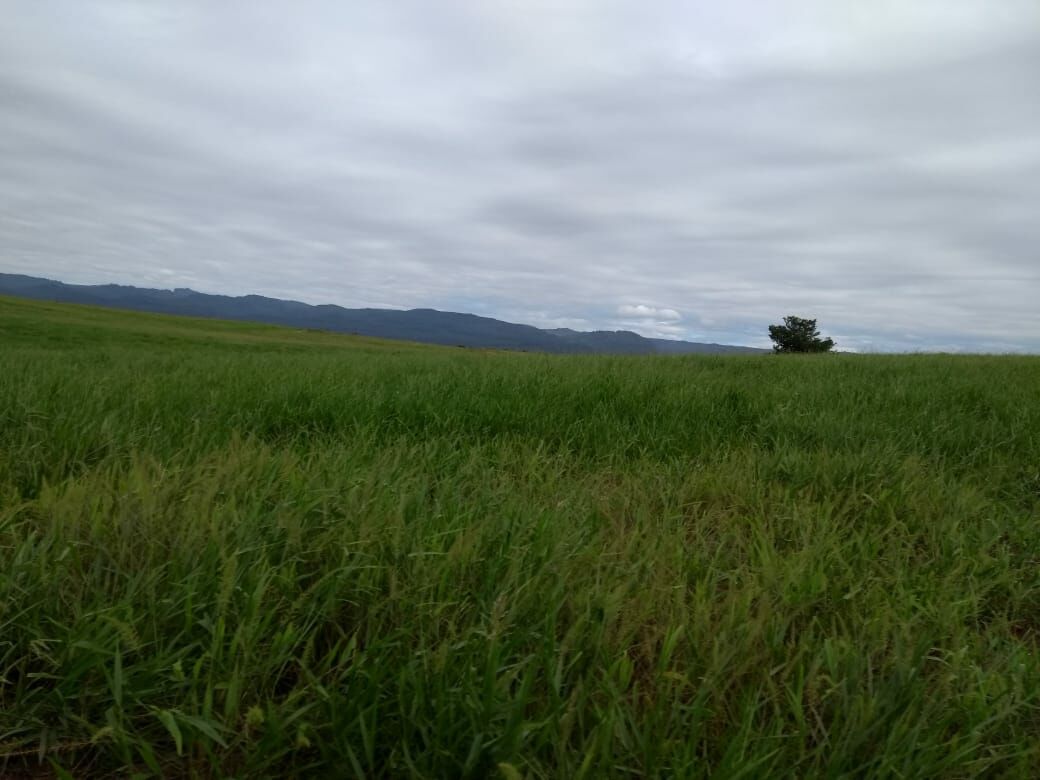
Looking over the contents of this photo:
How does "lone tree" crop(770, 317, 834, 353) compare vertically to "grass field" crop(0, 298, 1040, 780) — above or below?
above

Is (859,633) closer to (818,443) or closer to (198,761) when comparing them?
(198,761)

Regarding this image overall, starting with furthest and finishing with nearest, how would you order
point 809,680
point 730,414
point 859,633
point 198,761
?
point 730,414 < point 859,633 < point 809,680 < point 198,761

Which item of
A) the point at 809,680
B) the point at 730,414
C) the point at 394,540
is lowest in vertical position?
the point at 809,680

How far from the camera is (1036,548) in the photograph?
2.67 metres

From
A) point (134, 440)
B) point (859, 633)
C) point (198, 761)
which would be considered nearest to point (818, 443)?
point (859, 633)

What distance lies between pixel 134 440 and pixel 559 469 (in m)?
2.27

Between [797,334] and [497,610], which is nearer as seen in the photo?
[497,610]

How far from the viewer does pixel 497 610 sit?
1.70 metres

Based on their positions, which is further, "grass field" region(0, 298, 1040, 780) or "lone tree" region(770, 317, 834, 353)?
"lone tree" region(770, 317, 834, 353)

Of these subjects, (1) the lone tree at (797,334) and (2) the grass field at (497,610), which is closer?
(2) the grass field at (497,610)

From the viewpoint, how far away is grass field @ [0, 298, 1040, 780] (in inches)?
54.5

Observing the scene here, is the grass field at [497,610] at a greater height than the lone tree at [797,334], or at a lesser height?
lesser

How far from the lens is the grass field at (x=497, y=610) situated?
138 centimetres

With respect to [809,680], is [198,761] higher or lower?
lower
